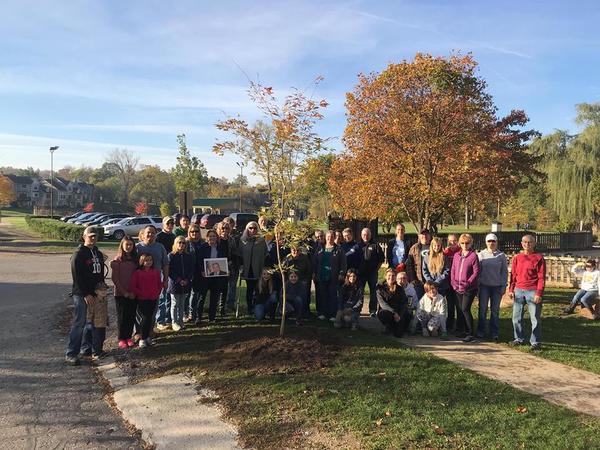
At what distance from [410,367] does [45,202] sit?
116515 millimetres

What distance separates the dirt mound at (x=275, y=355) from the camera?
5.81 m

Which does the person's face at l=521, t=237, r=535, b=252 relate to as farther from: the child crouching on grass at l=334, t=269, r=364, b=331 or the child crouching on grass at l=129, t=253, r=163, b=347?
the child crouching on grass at l=129, t=253, r=163, b=347

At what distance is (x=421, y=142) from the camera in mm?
17359

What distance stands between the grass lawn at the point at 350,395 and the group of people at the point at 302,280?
27.5 inches

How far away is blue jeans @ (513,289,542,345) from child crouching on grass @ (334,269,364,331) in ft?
A: 7.67

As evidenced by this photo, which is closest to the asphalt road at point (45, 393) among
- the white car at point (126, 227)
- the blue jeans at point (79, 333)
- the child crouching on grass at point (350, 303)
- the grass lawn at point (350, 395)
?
the blue jeans at point (79, 333)

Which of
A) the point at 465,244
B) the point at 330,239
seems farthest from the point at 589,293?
the point at 330,239

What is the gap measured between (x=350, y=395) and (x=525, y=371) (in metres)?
2.45

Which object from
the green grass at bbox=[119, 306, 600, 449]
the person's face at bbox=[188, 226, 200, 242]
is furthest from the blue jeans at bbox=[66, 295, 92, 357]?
the person's face at bbox=[188, 226, 200, 242]

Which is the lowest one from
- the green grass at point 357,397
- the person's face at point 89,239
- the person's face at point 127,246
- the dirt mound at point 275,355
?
the green grass at point 357,397

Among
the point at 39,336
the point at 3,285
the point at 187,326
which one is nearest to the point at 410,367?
the point at 187,326

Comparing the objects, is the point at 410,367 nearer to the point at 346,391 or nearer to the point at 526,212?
the point at 346,391

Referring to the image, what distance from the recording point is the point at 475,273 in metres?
7.25

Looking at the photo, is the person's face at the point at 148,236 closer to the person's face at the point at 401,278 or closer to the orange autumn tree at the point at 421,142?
the person's face at the point at 401,278
